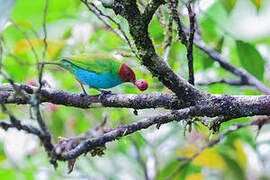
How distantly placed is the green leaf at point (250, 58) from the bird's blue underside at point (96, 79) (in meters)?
0.87

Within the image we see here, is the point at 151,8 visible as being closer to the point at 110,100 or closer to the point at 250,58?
the point at 110,100

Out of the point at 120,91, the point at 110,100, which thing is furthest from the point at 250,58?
the point at 120,91

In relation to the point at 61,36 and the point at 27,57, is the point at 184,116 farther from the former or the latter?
the point at 27,57

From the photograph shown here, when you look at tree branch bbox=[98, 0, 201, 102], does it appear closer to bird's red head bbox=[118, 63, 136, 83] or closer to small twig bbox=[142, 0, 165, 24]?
small twig bbox=[142, 0, 165, 24]

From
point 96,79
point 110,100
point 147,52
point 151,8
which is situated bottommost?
point 96,79

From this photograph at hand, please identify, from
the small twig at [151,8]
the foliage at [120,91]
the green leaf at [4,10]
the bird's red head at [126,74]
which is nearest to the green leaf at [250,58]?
the foliage at [120,91]

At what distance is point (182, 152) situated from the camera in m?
3.39

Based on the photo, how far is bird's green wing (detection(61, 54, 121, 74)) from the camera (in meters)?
2.25

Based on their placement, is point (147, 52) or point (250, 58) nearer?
point (147, 52)

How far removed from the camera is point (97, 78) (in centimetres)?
227

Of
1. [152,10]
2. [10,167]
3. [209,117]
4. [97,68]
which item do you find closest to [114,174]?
[10,167]

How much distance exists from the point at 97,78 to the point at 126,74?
20 cm

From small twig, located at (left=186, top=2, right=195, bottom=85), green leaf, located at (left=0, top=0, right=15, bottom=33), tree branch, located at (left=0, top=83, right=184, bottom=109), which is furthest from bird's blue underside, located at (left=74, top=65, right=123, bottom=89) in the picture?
green leaf, located at (left=0, top=0, right=15, bottom=33)

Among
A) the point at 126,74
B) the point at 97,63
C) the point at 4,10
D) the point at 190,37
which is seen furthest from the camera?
the point at 97,63
